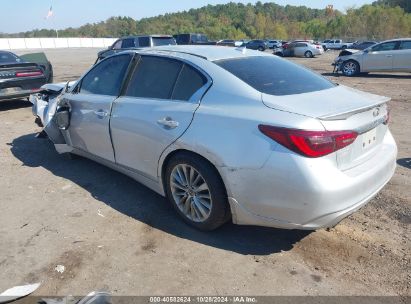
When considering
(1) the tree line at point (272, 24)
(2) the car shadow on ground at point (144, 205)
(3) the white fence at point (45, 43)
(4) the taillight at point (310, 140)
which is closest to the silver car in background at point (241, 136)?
(4) the taillight at point (310, 140)

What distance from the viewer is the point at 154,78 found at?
3.92m

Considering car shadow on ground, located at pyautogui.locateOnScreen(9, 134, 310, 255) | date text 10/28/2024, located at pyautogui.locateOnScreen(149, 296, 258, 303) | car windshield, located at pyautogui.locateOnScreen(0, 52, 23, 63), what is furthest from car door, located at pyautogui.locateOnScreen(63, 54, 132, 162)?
car windshield, located at pyautogui.locateOnScreen(0, 52, 23, 63)

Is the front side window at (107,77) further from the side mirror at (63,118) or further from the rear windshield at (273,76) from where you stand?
the rear windshield at (273,76)

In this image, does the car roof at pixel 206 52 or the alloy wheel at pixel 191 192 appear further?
the car roof at pixel 206 52

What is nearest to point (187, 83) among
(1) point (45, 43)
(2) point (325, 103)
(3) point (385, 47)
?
(2) point (325, 103)

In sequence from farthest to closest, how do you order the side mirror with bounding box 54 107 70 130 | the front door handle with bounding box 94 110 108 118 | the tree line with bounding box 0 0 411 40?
the tree line with bounding box 0 0 411 40 < the side mirror with bounding box 54 107 70 130 < the front door handle with bounding box 94 110 108 118

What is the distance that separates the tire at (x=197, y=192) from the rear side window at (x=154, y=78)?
27.6 inches

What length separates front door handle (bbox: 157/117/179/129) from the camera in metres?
3.47

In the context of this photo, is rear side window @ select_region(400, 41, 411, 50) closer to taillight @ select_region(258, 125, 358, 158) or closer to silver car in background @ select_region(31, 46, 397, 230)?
silver car in background @ select_region(31, 46, 397, 230)

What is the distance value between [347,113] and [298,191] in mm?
699

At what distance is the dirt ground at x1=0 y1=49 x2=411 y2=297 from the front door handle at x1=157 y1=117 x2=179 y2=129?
3.15 feet

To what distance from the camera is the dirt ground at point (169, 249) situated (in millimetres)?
2896

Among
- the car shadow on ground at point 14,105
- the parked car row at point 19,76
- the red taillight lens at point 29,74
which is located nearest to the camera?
the parked car row at point 19,76

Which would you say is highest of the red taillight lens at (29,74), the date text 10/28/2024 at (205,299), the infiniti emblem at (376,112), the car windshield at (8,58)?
the car windshield at (8,58)
